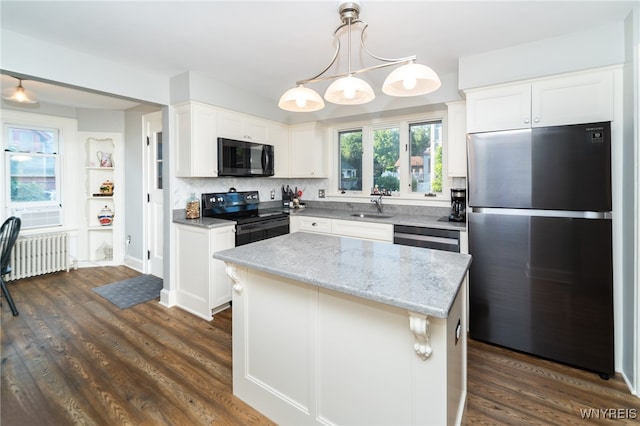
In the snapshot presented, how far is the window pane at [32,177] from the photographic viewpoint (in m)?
4.07

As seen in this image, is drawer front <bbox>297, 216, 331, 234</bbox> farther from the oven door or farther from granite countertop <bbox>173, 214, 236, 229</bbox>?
granite countertop <bbox>173, 214, 236, 229</bbox>

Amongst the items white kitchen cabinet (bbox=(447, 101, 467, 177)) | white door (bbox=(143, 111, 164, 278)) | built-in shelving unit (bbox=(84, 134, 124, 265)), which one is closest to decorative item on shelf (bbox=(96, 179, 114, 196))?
built-in shelving unit (bbox=(84, 134, 124, 265))

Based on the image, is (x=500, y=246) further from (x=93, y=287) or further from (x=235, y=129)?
(x=93, y=287)

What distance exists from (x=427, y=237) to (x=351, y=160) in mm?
1892

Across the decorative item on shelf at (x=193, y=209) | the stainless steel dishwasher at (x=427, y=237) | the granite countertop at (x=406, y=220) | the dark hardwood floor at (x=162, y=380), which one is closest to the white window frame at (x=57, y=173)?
the dark hardwood floor at (x=162, y=380)

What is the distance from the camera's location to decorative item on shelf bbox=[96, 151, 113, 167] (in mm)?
4719

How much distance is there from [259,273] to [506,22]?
7.96ft

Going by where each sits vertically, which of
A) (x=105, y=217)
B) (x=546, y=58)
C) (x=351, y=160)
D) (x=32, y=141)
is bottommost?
(x=105, y=217)

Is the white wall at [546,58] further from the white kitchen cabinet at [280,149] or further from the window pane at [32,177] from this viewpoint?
the window pane at [32,177]

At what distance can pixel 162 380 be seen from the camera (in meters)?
2.07

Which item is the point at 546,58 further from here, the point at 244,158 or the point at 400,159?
the point at 244,158

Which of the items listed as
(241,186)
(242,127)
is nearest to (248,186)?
(241,186)

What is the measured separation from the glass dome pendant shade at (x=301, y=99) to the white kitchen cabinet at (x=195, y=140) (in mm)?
1613

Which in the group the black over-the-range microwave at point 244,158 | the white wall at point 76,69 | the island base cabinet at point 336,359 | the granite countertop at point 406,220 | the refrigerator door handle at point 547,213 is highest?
the white wall at point 76,69
